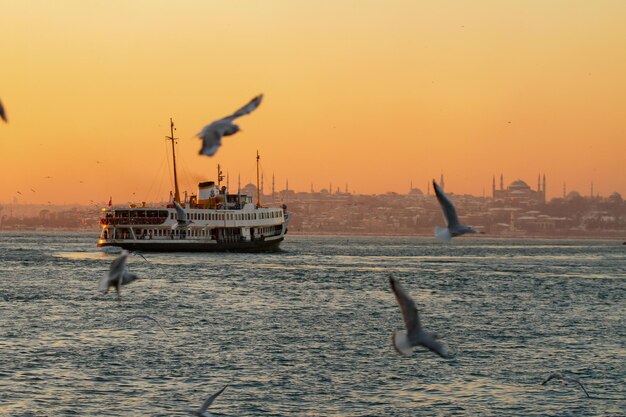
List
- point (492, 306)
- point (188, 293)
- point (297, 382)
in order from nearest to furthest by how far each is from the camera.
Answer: point (297, 382) < point (492, 306) < point (188, 293)

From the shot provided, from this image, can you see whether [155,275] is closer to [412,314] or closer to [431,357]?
[431,357]

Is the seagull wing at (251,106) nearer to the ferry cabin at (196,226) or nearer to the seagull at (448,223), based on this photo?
the seagull at (448,223)

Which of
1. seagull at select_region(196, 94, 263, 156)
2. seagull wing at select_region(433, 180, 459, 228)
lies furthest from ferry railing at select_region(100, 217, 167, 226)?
seagull at select_region(196, 94, 263, 156)

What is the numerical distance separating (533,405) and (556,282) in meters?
55.0

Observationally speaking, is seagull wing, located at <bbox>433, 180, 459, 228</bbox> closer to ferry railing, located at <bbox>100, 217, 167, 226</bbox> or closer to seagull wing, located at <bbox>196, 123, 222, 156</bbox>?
seagull wing, located at <bbox>196, 123, 222, 156</bbox>

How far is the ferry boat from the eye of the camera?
336 feet

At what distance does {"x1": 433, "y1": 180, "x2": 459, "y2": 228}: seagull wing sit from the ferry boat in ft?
299

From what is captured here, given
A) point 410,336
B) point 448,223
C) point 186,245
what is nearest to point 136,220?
point 186,245

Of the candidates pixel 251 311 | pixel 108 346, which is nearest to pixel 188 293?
Answer: pixel 251 311

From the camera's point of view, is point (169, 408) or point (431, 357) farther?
point (431, 357)

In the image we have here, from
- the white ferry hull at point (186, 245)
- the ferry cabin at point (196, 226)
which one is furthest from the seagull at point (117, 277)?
the white ferry hull at point (186, 245)

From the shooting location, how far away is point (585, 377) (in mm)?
27266

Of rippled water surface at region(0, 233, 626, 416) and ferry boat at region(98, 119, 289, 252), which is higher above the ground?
ferry boat at region(98, 119, 289, 252)

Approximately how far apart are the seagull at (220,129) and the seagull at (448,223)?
1.70m
